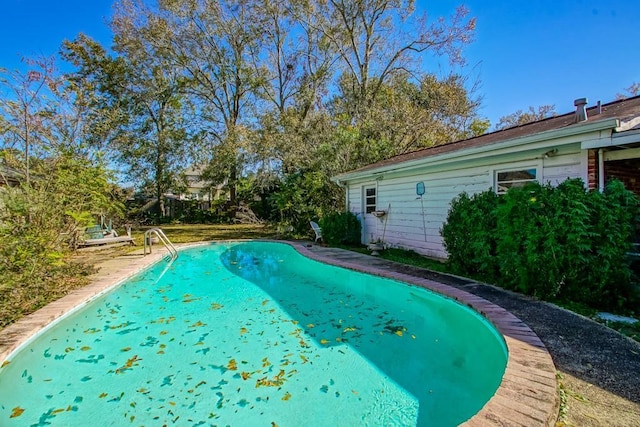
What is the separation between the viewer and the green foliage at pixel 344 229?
1266 centimetres

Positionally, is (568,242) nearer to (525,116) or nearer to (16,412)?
(16,412)

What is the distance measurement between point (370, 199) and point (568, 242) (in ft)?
25.2

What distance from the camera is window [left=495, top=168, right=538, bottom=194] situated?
686cm

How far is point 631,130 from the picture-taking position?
4.91 m

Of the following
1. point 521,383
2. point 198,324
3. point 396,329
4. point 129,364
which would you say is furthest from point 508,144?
point 129,364

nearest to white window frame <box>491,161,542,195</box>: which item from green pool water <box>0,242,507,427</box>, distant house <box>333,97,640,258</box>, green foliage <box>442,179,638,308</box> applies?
distant house <box>333,97,640,258</box>

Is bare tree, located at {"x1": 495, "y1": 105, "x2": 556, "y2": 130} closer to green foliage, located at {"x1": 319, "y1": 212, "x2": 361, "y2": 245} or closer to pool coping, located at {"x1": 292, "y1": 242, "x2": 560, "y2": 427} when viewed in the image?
green foliage, located at {"x1": 319, "y1": 212, "x2": 361, "y2": 245}

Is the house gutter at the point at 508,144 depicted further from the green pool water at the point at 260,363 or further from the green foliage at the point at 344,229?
the green pool water at the point at 260,363

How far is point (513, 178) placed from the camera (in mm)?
7266

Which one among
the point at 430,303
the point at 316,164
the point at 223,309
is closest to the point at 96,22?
the point at 316,164

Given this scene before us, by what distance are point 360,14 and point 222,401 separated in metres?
22.9

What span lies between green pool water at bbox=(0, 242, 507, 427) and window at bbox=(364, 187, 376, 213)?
5525 millimetres

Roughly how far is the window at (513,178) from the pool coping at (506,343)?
2792 millimetres

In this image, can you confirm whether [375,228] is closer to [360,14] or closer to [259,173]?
[259,173]
